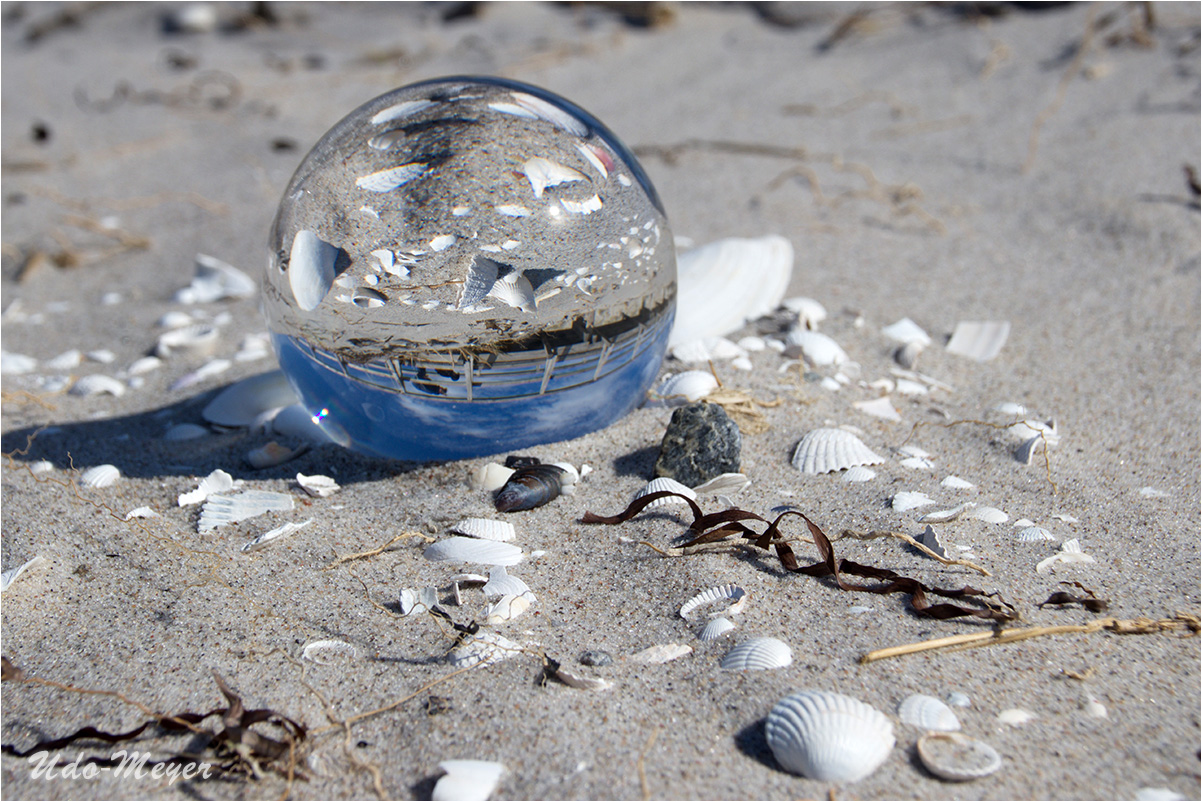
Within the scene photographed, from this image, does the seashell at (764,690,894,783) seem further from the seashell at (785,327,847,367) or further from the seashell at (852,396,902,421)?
the seashell at (785,327,847,367)

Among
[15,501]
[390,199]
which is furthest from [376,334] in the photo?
[15,501]

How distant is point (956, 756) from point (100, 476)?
2.07m

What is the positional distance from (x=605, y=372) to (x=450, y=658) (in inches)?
29.8

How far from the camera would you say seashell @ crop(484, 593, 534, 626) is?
1.70 meters

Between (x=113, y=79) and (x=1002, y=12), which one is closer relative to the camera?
(x=1002, y=12)

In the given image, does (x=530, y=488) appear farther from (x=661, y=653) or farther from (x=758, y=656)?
(x=758, y=656)

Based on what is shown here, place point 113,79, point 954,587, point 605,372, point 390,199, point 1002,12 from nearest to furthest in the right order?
point 954,587
point 390,199
point 605,372
point 1002,12
point 113,79

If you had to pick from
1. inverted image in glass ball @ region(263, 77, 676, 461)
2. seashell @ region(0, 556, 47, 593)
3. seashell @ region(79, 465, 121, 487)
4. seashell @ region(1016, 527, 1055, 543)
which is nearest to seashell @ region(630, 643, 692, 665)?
inverted image in glass ball @ region(263, 77, 676, 461)

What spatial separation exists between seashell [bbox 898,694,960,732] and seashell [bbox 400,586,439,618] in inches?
34.9

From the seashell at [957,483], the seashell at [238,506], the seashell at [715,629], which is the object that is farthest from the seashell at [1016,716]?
the seashell at [238,506]

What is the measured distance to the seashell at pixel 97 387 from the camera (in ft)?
9.63

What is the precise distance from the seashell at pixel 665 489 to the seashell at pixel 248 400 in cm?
120

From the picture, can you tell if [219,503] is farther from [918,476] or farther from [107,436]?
[918,476]

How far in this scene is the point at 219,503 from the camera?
2.10 metres
